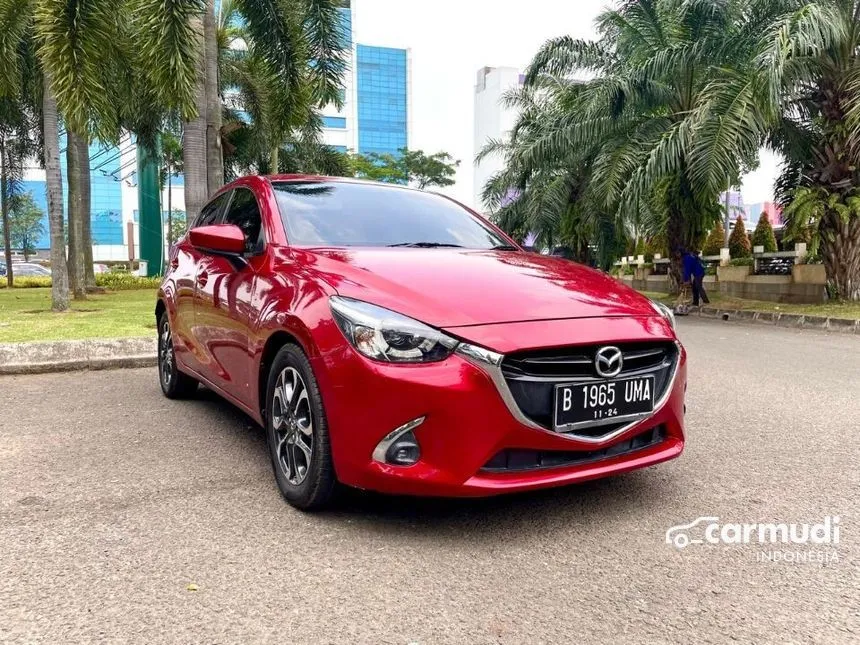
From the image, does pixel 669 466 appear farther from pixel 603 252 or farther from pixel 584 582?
pixel 603 252

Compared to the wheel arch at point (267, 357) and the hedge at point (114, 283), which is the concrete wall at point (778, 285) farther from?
the hedge at point (114, 283)

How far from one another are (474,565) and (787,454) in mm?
2233

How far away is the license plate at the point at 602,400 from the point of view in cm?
253

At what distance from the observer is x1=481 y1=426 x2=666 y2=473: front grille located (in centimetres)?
251

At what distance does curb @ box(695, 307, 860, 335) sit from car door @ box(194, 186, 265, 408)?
10.5m

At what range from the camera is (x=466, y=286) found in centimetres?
282

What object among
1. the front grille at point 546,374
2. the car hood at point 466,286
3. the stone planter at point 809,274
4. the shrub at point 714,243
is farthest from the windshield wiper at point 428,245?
the shrub at point 714,243

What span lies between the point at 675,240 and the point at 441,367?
15.9m

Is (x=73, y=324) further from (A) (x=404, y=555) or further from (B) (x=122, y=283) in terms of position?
(B) (x=122, y=283)

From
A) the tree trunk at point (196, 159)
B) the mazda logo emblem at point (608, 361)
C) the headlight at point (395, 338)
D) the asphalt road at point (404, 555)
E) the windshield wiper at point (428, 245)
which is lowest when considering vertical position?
the asphalt road at point (404, 555)

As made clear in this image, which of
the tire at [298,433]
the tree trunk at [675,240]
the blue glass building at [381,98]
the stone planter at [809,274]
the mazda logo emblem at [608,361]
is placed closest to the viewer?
the mazda logo emblem at [608,361]

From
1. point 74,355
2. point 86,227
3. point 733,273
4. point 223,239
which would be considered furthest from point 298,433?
point 733,273

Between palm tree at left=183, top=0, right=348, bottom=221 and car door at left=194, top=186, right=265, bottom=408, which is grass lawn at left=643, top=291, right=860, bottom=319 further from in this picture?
car door at left=194, top=186, right=265, bottom=408

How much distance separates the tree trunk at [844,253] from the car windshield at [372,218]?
38.6ft
